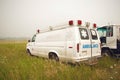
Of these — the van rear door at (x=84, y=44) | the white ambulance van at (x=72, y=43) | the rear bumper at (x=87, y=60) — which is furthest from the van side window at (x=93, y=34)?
the rear bumper at (x=87, y=60)

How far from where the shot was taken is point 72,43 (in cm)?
592

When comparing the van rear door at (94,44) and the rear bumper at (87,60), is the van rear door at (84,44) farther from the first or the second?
the van rear door at (94,44)

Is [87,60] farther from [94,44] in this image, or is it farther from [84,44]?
[94,44]

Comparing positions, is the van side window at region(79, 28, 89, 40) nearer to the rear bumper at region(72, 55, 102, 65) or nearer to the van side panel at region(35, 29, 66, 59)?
the van side panel at region(35, 29, 66, 59)

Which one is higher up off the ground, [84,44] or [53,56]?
[84,44]

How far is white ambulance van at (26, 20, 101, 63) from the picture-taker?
588cm

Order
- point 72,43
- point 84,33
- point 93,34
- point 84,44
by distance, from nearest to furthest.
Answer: point 72,43 < point 84,44 < point 84,33 < point 93,34

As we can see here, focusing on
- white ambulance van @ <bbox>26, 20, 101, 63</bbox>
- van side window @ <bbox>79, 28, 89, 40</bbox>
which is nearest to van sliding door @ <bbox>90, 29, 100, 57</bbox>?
white ambulance van @ <bbox>26, 20, 101, 63</bbox>

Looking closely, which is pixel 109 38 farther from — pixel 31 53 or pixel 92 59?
pixel 31 53

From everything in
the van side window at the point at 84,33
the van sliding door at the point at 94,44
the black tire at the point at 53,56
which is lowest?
the black tire at the point at 53,56

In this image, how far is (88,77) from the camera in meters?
4.77

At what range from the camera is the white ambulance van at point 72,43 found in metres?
5.88

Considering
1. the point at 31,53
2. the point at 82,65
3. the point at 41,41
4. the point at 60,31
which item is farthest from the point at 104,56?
the point at 31,53

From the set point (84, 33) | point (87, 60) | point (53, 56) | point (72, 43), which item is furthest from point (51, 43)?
point (87, 60)
